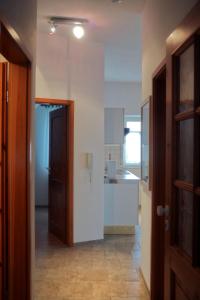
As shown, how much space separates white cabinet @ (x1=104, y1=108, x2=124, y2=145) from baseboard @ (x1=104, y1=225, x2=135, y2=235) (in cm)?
189

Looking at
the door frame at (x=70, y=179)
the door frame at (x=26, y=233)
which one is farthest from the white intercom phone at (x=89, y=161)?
the door frame at (x=26, y=233)

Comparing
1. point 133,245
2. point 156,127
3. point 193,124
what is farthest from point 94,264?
point 193,124

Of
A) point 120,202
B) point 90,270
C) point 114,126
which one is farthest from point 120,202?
point 114,126

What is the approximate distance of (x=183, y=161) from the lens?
64.1 inches

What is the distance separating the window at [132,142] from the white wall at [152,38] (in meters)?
4.37

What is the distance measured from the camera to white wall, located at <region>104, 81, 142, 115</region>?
7449 millimetres

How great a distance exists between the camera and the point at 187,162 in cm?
157

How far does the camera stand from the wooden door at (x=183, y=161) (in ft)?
4.58

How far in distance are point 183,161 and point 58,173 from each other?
11.3 feet

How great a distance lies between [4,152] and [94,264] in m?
2.08

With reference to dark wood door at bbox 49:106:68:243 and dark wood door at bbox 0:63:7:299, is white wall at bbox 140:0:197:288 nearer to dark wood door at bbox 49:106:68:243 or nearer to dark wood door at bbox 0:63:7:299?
dark wood door at bbox 0:63:7:299

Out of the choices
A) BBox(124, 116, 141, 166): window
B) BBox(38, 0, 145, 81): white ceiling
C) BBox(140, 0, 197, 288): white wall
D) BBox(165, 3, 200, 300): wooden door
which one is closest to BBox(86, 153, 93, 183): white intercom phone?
BBox(140, 0, 197, 288): white wall

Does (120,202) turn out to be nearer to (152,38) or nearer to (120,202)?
(120,202)

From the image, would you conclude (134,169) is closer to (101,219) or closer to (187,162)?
(101,219)
